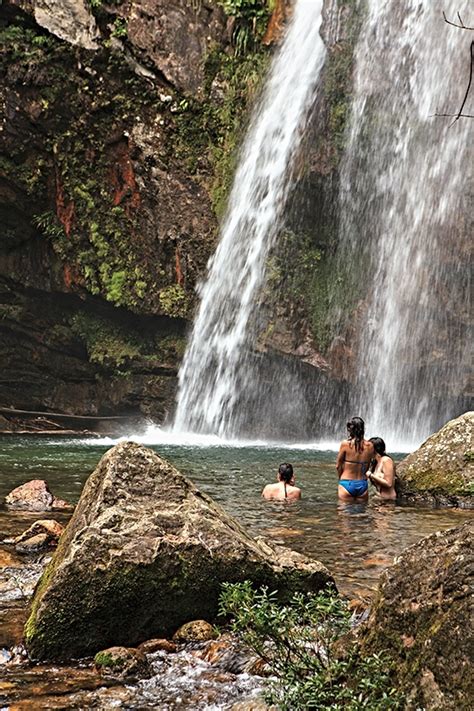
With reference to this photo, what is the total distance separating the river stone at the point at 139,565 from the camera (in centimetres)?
364

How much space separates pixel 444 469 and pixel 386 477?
71 cm

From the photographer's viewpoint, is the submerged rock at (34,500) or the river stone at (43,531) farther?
the submerged rock at (34,500)

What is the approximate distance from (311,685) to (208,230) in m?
18.6

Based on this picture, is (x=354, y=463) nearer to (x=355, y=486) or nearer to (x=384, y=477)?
(x=355, y=486)

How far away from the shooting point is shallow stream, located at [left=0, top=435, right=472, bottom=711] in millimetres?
3131

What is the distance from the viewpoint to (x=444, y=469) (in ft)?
28.8

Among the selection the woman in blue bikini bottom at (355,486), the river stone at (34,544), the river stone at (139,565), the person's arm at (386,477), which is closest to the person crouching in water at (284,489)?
the woman in blue bikini bottom at (355,486)

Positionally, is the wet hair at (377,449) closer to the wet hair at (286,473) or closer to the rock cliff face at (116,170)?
the wet hair at (286,473)

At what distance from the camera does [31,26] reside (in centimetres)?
1980

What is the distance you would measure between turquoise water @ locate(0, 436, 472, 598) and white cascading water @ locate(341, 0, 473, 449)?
15.6 feet

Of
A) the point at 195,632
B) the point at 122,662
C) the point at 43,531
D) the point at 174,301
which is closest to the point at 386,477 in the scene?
the point at 43,531

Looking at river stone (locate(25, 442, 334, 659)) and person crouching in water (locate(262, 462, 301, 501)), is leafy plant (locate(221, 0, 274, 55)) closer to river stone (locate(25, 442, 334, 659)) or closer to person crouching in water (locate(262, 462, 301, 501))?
person crouching in water (locate(262, 462, 301, 501))

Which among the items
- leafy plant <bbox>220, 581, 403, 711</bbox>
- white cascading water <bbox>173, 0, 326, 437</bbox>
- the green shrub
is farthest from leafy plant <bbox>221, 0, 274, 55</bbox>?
leafy plant <bbox>220, 581, 403, 711</bbox>

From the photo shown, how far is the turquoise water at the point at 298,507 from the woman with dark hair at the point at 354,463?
0.65 ft
